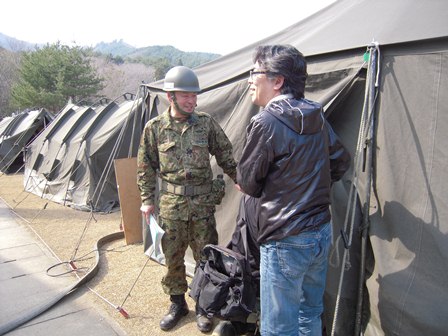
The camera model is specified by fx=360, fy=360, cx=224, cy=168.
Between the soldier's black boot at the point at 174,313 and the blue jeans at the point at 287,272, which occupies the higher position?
the blue jeans at the point at 287,272

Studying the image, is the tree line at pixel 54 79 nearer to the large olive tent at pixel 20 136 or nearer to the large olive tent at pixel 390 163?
the large olive tent at pixel 20 136

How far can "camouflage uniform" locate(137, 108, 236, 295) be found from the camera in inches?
115

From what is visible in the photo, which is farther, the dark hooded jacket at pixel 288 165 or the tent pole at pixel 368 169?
the tent pole at pixel 368 169

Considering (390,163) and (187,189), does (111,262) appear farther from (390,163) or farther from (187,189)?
(390,163)

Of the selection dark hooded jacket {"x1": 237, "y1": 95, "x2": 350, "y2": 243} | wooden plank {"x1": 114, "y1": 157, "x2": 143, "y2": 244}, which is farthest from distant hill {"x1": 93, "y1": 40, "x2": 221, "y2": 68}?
dark hooded jacket {"x1": 237, "y1": 95, "x2": 350, "y2": 243}

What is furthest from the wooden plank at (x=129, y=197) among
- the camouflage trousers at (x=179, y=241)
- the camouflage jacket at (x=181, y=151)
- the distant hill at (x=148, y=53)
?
the distant hill at (x=148, y=53)

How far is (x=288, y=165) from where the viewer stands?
5.86ft

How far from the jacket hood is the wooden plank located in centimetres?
336

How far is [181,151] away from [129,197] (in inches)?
88.5

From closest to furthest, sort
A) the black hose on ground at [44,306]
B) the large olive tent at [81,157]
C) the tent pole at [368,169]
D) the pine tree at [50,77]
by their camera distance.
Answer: the tent pole at [368,169] < the black hose on ground at [44,306] < the large olive tent at [81,157] < the pine tree at [50,77]

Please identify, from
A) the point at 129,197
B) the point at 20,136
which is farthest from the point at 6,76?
the point at 129,197

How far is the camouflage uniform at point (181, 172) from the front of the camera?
2910mm

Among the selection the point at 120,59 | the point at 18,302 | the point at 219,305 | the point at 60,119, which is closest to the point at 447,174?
the point at 219,305

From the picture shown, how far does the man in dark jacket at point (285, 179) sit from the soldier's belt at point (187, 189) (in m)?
1.04
